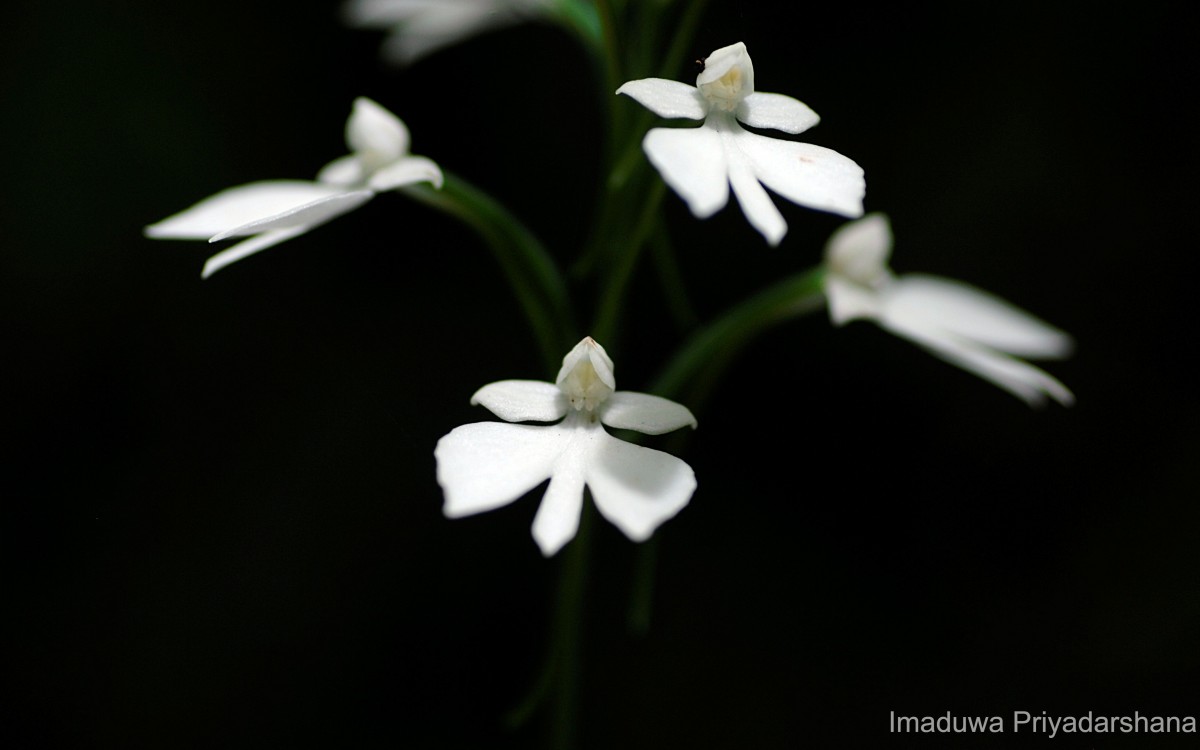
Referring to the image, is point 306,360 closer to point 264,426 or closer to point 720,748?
point 264,426

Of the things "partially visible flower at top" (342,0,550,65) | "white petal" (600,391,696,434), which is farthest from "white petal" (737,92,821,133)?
"partially visible flower at top" (342,0,550,65)

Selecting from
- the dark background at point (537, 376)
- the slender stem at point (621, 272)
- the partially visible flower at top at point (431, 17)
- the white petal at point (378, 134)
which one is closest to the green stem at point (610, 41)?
the slender stem at point (621, 272)

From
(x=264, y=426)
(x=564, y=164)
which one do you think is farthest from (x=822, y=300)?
(x=264, y=426)

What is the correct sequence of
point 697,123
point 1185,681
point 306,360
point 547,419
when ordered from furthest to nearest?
point 306,360 → point 1185,681 → point 697,123 → point 547,419

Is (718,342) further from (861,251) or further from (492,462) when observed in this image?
(492,462)

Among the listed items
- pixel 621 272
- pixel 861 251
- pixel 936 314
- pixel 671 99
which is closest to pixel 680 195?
pixel 671 99

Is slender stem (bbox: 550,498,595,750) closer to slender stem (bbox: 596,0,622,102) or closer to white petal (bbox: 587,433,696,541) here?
white petal (bbox: 587,433,696,541)

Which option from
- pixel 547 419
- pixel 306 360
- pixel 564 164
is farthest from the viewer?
pixel 564 164

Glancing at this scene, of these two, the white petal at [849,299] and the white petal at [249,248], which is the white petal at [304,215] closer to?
the white petal at [249,248]
